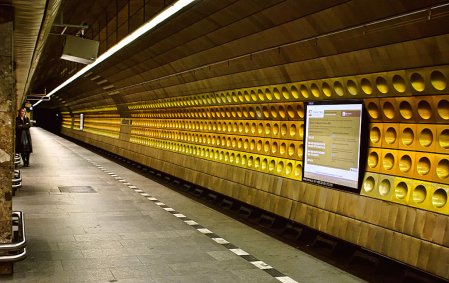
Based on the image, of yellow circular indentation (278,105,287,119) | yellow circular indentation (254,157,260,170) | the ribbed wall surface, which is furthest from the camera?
yellow circular indentation (254,157,260,170)

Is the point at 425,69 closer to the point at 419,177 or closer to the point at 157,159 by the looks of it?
the point at 419,177

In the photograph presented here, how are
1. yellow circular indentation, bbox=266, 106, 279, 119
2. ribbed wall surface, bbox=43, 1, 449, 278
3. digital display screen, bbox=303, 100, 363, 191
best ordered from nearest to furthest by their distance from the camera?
1. ribbed wall surface, bbox=43, 1, 449, 278
2. digital display screen, bbox=303, 100, 363, 191
3. yellow circular indentation, bbox=266, 106, 279, 119

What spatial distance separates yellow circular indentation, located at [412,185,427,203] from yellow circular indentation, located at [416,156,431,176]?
170 mm

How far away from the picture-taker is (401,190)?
20.6 feet

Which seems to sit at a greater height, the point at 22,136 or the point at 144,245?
the point at 22,136

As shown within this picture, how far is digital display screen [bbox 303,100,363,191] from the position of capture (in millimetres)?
7078

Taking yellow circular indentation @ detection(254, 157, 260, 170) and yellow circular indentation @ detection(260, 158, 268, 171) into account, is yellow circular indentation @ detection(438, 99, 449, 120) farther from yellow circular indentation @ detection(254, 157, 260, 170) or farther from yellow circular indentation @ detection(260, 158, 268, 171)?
yellow circular indentation @ detection(254, 157, 260, 170)

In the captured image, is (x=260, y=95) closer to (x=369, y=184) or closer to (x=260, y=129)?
(x=260, y=129)

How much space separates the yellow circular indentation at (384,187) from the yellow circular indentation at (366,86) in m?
1.23

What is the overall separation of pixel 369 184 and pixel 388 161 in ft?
1.65

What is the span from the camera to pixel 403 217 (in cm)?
606

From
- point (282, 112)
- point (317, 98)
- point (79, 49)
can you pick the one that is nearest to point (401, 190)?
point (317, 98)

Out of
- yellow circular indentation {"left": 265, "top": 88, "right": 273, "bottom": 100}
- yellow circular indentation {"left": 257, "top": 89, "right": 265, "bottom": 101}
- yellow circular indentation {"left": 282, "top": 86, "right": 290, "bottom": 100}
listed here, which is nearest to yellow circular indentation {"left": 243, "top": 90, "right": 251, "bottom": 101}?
yellow circular indentation {"left": 257, "top": 89, "right": 265, "bottom": 101}

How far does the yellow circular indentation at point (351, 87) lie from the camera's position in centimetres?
710
